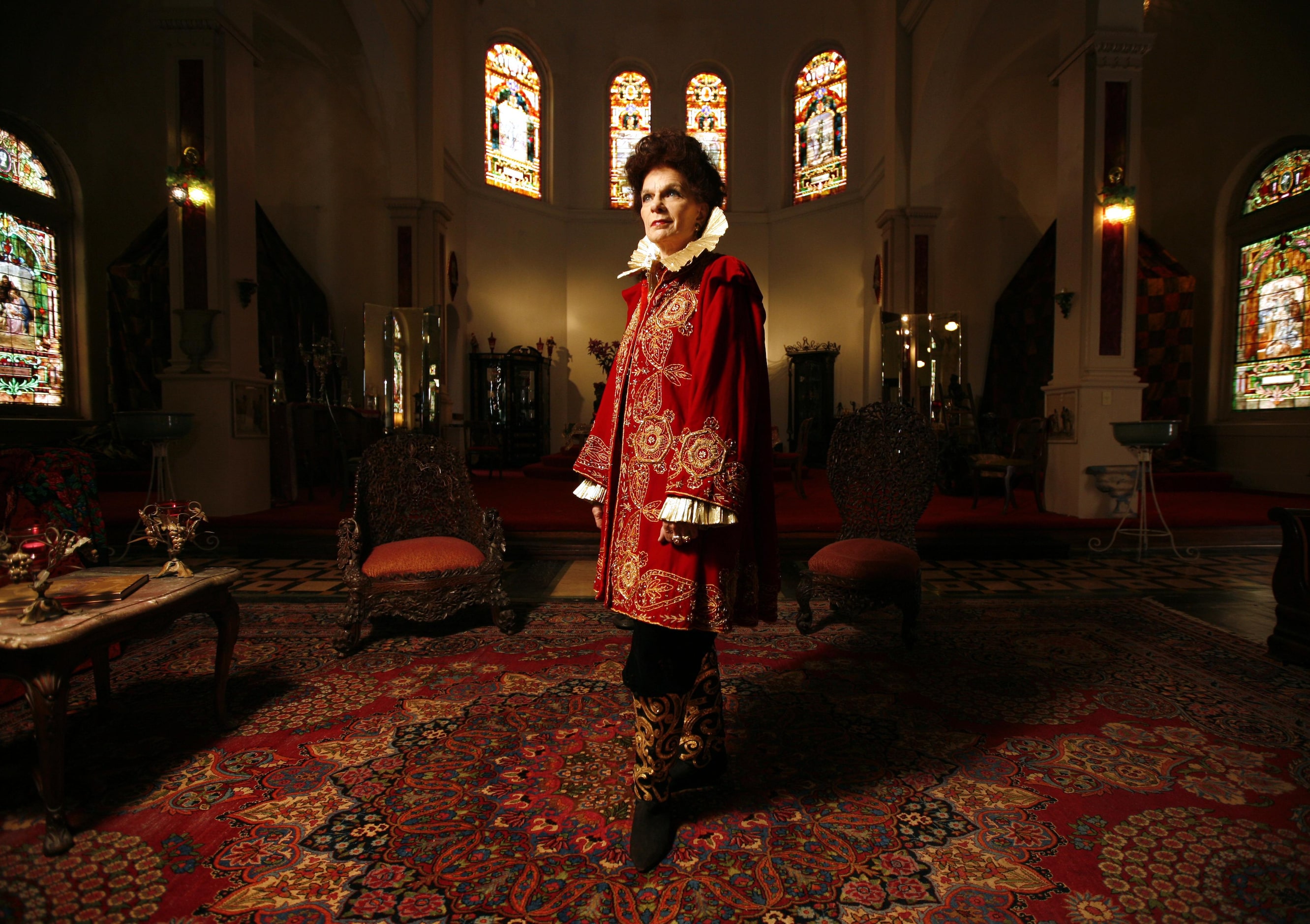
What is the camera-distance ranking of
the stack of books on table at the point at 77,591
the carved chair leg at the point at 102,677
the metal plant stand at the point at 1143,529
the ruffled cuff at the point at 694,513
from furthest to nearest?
the metal plant stand at the point at 1143,529, the carved chair leg at the point at 102,677, the stack of books on table at the point at 77,591, the ruffled cuff at the point at 694,513

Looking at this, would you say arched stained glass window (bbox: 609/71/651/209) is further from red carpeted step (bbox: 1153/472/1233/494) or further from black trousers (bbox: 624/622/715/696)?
black trousers (bbox: 624/622/715/696)

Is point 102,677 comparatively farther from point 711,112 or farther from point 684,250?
point 711,112

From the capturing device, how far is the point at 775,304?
41.3 ft

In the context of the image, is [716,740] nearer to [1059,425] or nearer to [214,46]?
[1059,425]

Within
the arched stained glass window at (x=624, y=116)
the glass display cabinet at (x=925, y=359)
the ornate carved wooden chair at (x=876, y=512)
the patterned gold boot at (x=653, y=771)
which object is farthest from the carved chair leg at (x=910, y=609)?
the arched stained glass window at (x=624, y=116)

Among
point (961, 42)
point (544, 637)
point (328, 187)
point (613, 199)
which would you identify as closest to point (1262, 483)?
point (961, 42)

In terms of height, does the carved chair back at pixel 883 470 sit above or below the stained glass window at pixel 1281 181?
below

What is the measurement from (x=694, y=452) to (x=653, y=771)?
82 cm

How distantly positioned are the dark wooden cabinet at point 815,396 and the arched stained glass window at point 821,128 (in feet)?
9.96

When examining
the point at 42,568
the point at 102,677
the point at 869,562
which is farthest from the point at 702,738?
the point at 102,677

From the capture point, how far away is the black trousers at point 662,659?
1525mm

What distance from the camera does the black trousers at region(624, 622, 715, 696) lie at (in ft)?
5.00

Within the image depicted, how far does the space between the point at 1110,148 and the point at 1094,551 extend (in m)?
3.70

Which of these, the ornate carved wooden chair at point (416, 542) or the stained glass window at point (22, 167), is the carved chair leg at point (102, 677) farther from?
the stained glass window at point (22, 167)
